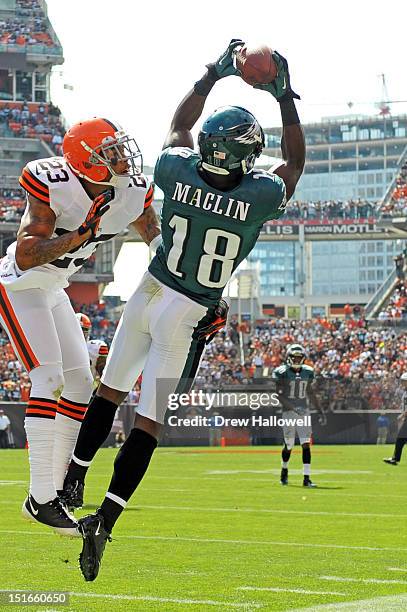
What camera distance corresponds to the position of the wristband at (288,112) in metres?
6.14

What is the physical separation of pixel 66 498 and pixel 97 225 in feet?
5.02

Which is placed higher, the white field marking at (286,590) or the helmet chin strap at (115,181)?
the helmet chin strap at (115,181)

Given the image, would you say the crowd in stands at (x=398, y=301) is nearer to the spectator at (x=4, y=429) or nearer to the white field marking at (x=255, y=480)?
the spectator at (x=4, y=429)

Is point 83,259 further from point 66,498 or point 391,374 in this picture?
point 391,374

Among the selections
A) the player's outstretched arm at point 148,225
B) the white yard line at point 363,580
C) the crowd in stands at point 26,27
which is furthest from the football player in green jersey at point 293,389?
the crowd in stands at point 26,27

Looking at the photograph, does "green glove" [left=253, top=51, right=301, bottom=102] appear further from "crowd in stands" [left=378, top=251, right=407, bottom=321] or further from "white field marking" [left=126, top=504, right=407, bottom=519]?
"crowd in stands" [left=378, top=251, right=407, bottom=321]

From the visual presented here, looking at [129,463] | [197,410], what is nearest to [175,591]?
[129,463]

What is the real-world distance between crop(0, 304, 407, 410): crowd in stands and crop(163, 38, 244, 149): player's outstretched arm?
71.9 ft

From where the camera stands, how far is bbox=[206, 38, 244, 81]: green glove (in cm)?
608

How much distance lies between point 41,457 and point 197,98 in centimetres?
212

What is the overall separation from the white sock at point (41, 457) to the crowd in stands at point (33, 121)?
1527 inches

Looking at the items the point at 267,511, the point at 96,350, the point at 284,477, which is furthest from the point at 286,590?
the point at 284,477

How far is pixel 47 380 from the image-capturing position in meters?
6.04

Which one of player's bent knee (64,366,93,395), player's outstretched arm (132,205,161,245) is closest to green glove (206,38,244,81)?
player's outstretched arm (132,205,161,245)
